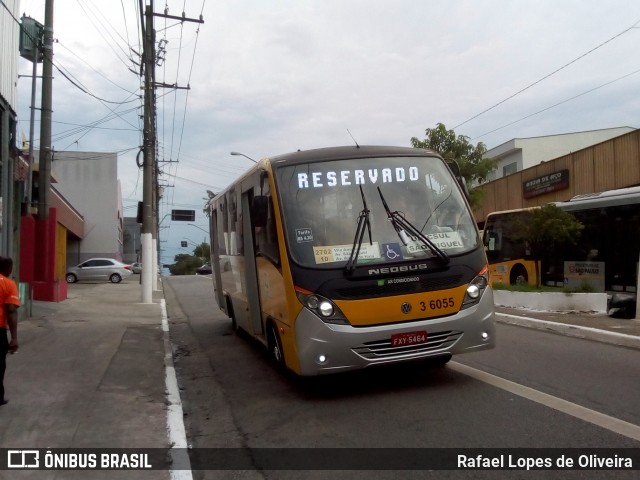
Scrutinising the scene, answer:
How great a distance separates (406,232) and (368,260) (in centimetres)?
57

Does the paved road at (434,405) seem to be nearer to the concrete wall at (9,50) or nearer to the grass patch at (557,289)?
the grass patch at (557,289)

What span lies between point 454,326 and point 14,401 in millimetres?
4845

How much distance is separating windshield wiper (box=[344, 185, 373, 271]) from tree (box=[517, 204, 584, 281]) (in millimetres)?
9800

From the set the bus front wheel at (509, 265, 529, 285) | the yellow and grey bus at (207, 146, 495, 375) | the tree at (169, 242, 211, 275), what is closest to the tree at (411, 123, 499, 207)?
the bus front wheel at (509, 265, 529, 285)

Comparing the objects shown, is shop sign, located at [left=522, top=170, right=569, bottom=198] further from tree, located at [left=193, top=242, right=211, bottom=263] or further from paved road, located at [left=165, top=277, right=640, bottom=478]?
tree, located at [left=193, top=242, right=211, bottom=263]

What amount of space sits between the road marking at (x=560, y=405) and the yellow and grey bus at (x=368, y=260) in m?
0.56

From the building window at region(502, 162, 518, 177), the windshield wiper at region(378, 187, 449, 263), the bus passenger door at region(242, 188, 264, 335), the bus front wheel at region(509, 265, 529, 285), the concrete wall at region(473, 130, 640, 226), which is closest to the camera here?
the windshield wiper at region(378, 187, 449, 263)

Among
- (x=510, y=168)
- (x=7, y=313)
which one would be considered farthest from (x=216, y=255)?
(x=510, y=168)

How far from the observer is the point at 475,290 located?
6.52 m

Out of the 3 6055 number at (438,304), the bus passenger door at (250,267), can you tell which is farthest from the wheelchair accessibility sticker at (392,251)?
the bus passenger door at (250,267)

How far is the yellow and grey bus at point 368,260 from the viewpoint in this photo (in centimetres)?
610

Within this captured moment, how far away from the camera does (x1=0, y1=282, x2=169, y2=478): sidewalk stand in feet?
18.1

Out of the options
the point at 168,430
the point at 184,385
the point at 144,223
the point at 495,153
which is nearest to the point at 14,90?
the point at 144,223

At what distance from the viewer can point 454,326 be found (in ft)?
20.9
